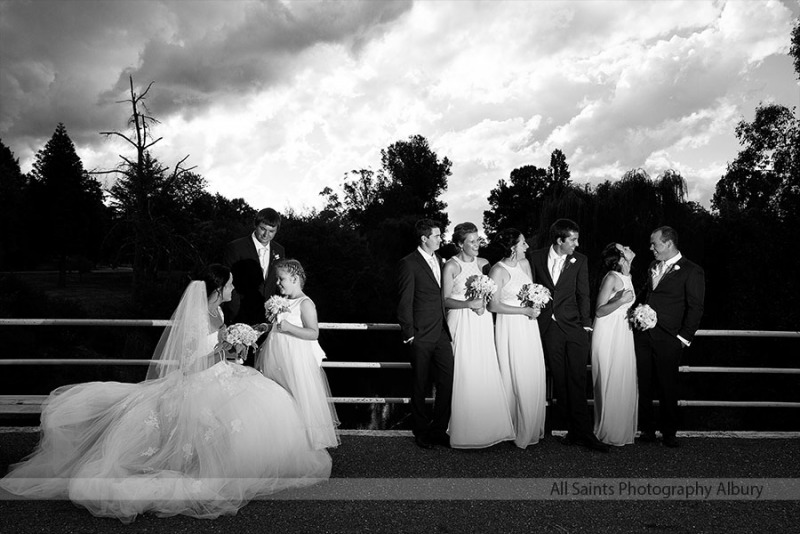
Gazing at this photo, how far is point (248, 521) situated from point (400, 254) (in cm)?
3720

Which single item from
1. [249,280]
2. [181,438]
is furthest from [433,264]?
[181,438]

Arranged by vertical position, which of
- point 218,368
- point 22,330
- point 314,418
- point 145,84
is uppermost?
point 145,84

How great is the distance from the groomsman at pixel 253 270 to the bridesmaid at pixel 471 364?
1.72 meters

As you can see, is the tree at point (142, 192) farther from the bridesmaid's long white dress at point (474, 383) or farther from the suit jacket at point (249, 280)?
the bridesmaid's long white dress at point (474, 383)

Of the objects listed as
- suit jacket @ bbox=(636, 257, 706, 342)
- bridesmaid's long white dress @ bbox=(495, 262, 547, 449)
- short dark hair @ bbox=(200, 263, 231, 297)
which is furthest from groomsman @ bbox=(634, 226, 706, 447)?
short dark hair @ bbox=(200, 263, 231, 297)

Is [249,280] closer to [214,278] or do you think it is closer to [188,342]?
[214,278]

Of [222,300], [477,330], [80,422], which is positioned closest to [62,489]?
[80,422]

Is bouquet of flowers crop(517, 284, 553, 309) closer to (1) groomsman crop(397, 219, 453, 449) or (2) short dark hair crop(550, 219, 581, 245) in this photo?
(2) short dark hair crop(550, 219, 581, 245)

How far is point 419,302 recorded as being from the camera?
19.6 ft

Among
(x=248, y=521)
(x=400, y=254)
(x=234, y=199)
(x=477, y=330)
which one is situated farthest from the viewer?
(x=234, y=199)

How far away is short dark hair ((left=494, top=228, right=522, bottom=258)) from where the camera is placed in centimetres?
613

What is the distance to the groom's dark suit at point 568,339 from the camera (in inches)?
238

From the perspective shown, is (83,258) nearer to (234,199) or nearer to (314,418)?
(234,199)

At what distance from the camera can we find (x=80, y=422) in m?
4.61
